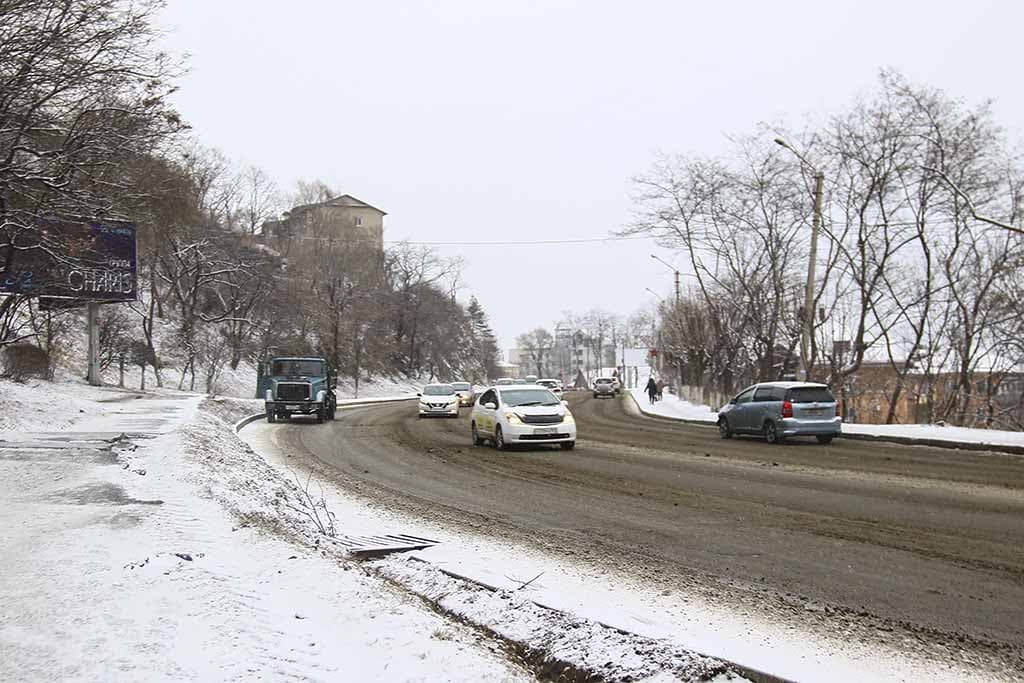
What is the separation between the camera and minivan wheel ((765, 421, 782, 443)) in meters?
22.3

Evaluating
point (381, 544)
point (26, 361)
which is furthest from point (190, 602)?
point (26, 361)

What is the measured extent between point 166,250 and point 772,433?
153ft

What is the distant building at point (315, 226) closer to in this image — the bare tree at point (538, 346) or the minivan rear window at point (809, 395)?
the minivan rear window at point (809, 395)

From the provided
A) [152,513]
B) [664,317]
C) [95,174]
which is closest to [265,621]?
[152,513]

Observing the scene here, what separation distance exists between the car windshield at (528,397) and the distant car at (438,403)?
1561cm

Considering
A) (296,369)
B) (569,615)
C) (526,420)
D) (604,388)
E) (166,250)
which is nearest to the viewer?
(569,615)

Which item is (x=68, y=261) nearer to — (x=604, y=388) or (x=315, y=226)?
(x=604, y=388)

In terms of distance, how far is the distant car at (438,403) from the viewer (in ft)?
119

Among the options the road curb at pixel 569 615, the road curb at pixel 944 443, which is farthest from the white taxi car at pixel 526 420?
the road curb at pixel 569 615

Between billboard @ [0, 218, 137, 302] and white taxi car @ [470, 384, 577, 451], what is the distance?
351 inches

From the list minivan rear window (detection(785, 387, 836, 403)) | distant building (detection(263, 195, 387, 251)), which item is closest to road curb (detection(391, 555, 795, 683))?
minivan rear window (detection(785, 387, 836, 403))

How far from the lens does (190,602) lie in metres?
5.59

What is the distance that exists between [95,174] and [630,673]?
14.7m

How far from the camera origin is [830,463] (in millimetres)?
16594
